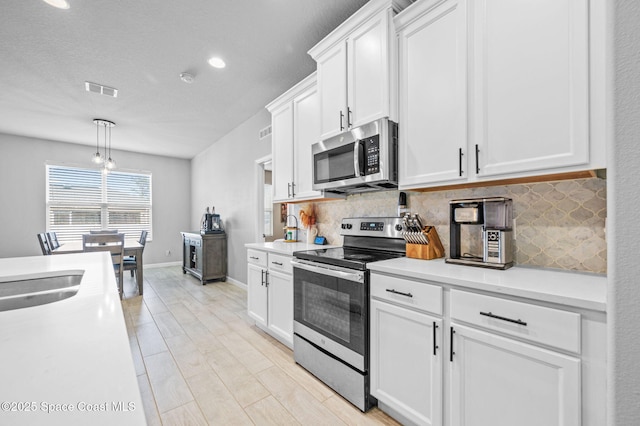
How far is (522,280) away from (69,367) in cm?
156

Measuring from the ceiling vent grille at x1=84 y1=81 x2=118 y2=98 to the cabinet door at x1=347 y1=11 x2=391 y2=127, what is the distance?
3099 mm

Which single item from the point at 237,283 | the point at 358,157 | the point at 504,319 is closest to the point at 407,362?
the point at 504,319

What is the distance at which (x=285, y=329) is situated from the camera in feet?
8.07

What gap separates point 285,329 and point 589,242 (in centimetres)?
218

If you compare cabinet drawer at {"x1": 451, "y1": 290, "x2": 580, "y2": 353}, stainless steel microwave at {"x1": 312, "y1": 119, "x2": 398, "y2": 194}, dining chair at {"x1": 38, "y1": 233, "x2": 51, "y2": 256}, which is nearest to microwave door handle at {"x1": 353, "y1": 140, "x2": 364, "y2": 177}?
stainless steel microwave at {"x1": 312, "y1": 119, "x2": 398, "y2": 194}

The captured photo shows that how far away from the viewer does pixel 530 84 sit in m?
1.33

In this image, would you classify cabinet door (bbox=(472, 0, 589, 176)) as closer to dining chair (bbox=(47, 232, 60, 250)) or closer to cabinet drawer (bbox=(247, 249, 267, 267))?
cabinet drawer (bbox=(247, 249, 267, 267))

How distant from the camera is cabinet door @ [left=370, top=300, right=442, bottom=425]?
4.56 feet

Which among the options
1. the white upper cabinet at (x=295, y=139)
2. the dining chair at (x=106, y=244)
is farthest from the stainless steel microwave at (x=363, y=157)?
the dining chair at (x=106, y=244)

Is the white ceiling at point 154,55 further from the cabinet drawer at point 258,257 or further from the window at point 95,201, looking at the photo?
the cabinet drawer at point 258,257

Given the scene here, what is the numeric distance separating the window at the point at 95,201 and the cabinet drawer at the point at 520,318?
23.4 ft

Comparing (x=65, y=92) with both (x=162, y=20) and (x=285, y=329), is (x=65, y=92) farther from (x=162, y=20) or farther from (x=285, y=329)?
(x=285, y=329)

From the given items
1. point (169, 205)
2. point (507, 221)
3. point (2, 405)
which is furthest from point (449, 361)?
point (169, 205)

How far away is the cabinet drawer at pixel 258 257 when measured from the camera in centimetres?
272
